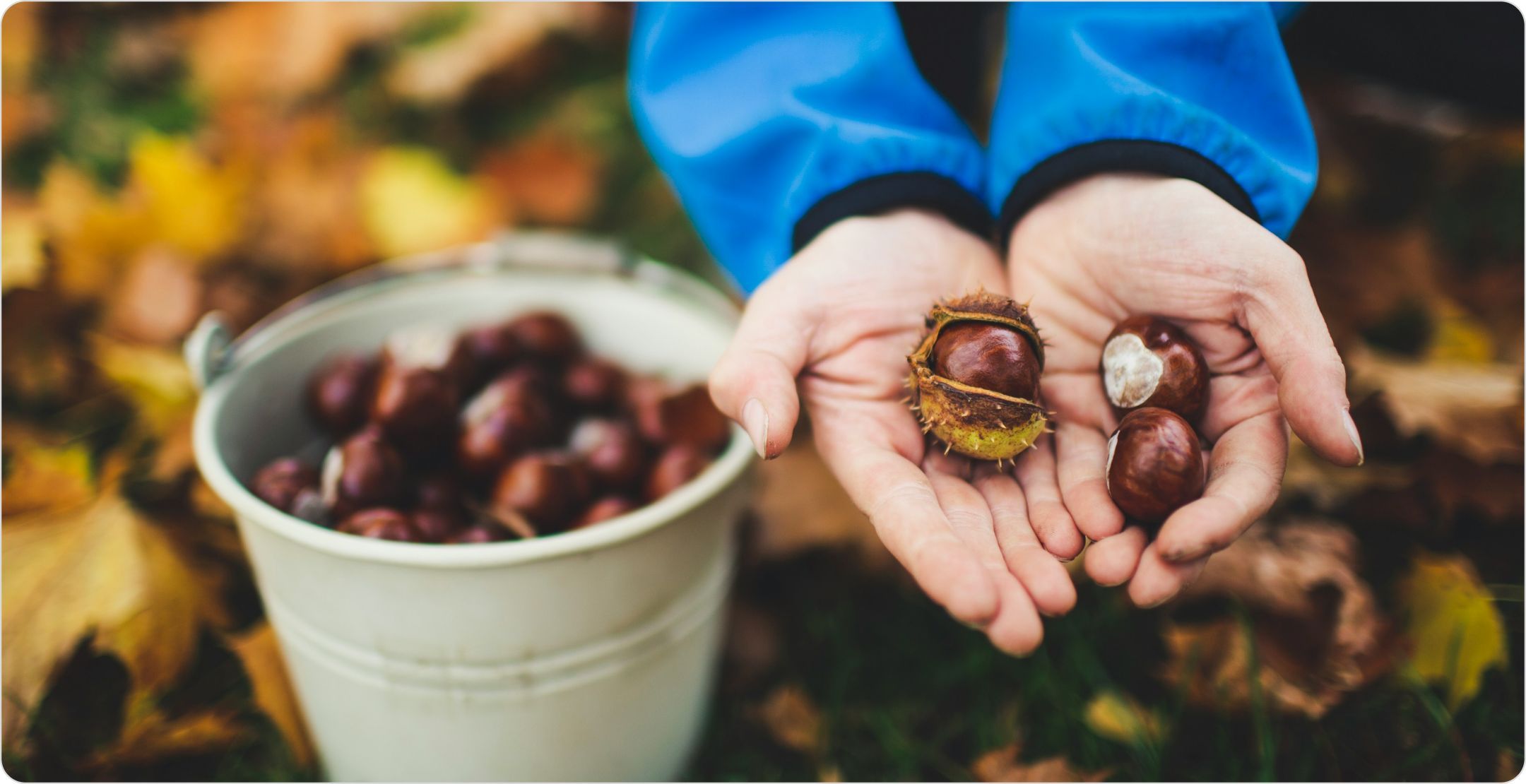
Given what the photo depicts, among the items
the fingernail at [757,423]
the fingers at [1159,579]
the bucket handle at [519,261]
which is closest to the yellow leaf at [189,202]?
the bucket handle at [519,261]

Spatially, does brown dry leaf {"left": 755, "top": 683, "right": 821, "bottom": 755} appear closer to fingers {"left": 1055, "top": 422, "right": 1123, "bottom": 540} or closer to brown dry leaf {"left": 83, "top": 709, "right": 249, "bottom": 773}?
fingers {"left": 1055, "top": 422, "right": 1123, "bottom": 540}

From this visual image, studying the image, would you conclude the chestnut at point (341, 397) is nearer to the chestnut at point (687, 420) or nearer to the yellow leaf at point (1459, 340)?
the chestnut at point (687, 420)

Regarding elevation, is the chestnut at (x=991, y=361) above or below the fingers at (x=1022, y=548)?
above

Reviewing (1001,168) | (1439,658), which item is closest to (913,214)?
(1001,168)

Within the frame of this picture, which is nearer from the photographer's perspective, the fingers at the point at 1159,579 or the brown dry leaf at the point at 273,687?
the fingers at the point at 1159,579

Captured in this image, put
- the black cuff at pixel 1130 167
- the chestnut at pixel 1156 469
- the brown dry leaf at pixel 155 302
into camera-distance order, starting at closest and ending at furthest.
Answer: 1. the chestnut at pixel 1156 469
2. the black cuff at pixel 1130 167
3. the brown dry leaf at pixel 155 302

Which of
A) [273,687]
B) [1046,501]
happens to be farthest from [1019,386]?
[273,687]

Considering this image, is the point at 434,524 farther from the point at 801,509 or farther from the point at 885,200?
the point at 885,200
